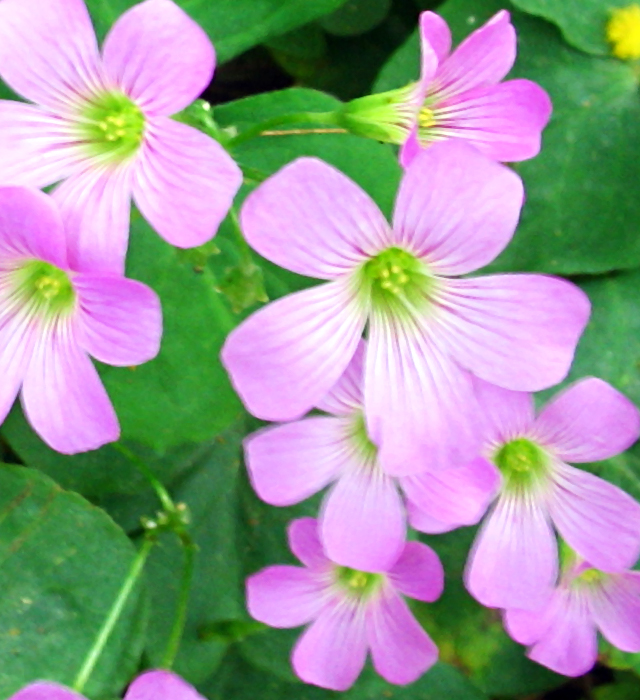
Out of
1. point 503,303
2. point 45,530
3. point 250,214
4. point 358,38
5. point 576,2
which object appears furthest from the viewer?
point 358,38

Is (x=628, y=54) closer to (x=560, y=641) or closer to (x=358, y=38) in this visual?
(x=358, y=38)

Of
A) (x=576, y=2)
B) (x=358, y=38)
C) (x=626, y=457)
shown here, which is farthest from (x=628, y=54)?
(x=626, y=457)

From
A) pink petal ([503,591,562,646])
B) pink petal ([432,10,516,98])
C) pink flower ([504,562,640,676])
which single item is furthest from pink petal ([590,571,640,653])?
pink petal ([432,10,516,98])

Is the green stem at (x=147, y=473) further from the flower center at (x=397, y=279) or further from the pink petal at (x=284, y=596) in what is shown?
the flower center at (x=397, y=279)

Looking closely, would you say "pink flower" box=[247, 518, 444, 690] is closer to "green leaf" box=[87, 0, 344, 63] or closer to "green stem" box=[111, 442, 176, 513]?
"green stem" box=[111, 442, 176, 513]

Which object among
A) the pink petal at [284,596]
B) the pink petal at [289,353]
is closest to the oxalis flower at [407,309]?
the pink petal at [289,353]
